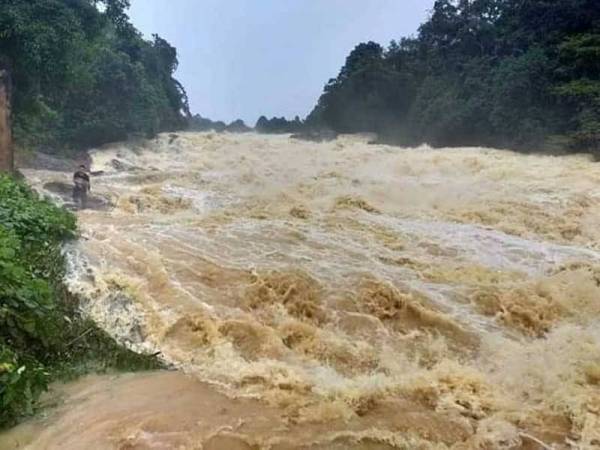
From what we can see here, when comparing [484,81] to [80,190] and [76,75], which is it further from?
[80,190]

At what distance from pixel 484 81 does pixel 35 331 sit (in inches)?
833

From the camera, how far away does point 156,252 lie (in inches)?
306

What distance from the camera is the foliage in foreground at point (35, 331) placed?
4.36 m

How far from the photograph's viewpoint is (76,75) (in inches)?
619

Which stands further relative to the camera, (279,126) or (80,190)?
(279,126)

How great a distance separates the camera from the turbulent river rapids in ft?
13.9

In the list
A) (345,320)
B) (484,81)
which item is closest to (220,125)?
(484,81)

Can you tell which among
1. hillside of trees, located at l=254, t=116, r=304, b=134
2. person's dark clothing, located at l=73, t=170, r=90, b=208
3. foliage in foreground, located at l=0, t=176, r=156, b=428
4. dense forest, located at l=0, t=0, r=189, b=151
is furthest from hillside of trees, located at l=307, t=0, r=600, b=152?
foliage in foreground, located at l=0, t=176, r=156, b=428

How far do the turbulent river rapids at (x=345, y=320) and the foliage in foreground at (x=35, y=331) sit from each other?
0.20m

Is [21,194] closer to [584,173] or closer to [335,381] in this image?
[335,381]

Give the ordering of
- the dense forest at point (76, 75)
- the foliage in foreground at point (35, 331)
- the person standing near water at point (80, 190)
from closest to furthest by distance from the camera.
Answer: the foliage in foreground at point (35, 331) < the person standing near water at point (80, 190) < the dense forest at point (76, 75)

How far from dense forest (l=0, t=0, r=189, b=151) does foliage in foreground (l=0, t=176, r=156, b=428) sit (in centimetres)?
810

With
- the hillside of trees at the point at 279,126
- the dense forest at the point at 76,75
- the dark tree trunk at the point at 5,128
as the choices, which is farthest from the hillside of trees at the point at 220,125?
the dark tree trunk at the point at 5,128

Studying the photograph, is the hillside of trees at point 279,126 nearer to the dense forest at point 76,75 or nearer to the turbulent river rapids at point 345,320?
the dense forest at point 76,75
